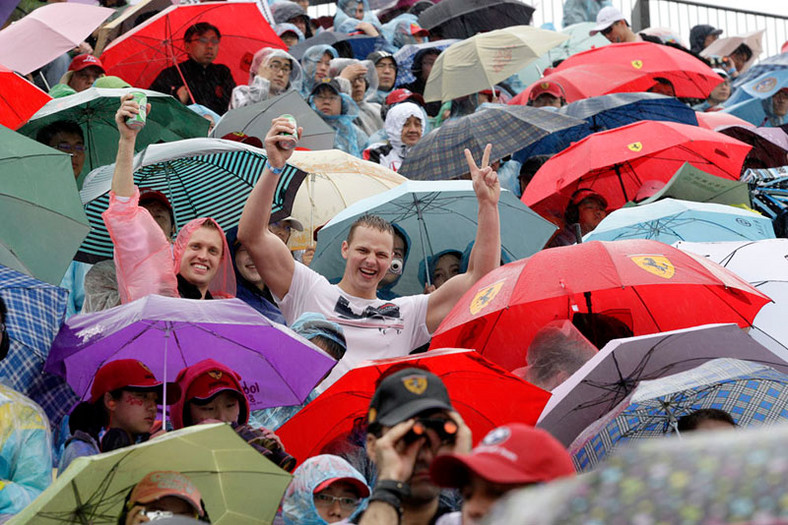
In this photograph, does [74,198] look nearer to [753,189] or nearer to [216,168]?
[216,168]

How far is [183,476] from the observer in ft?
13.3

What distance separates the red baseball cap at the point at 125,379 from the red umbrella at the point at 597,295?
52.5 inches

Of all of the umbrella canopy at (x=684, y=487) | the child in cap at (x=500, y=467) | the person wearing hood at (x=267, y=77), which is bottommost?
the person wearing hood at (x=267, y=77)

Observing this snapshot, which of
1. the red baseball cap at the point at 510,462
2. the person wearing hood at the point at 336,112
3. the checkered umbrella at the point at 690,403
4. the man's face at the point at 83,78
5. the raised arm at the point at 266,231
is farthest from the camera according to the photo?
the person wearing hood at the point at 336,112

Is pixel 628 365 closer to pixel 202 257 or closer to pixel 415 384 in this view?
pixel 415 384

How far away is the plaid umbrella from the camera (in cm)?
525

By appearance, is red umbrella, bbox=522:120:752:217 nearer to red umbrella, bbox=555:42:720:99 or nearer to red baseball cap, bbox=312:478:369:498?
red umbrella, bbox=555:42:720:99

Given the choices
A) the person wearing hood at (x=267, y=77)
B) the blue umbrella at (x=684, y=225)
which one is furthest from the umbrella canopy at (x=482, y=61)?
the blue umbrella at (x=684, y=225)

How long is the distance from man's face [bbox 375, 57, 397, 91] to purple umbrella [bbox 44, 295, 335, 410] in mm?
9468

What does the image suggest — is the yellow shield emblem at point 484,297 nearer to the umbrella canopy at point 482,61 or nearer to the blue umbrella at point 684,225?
the blue umbrella at point 684,225

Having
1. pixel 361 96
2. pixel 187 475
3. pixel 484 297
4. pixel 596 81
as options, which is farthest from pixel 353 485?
pixel 361 96

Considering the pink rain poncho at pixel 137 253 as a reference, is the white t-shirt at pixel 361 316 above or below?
below

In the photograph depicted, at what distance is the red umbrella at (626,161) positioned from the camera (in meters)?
8.64

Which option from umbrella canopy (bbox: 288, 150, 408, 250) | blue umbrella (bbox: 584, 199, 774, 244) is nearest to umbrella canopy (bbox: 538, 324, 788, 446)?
blue umbrella (bbox: 584, 199, 774, 244)
